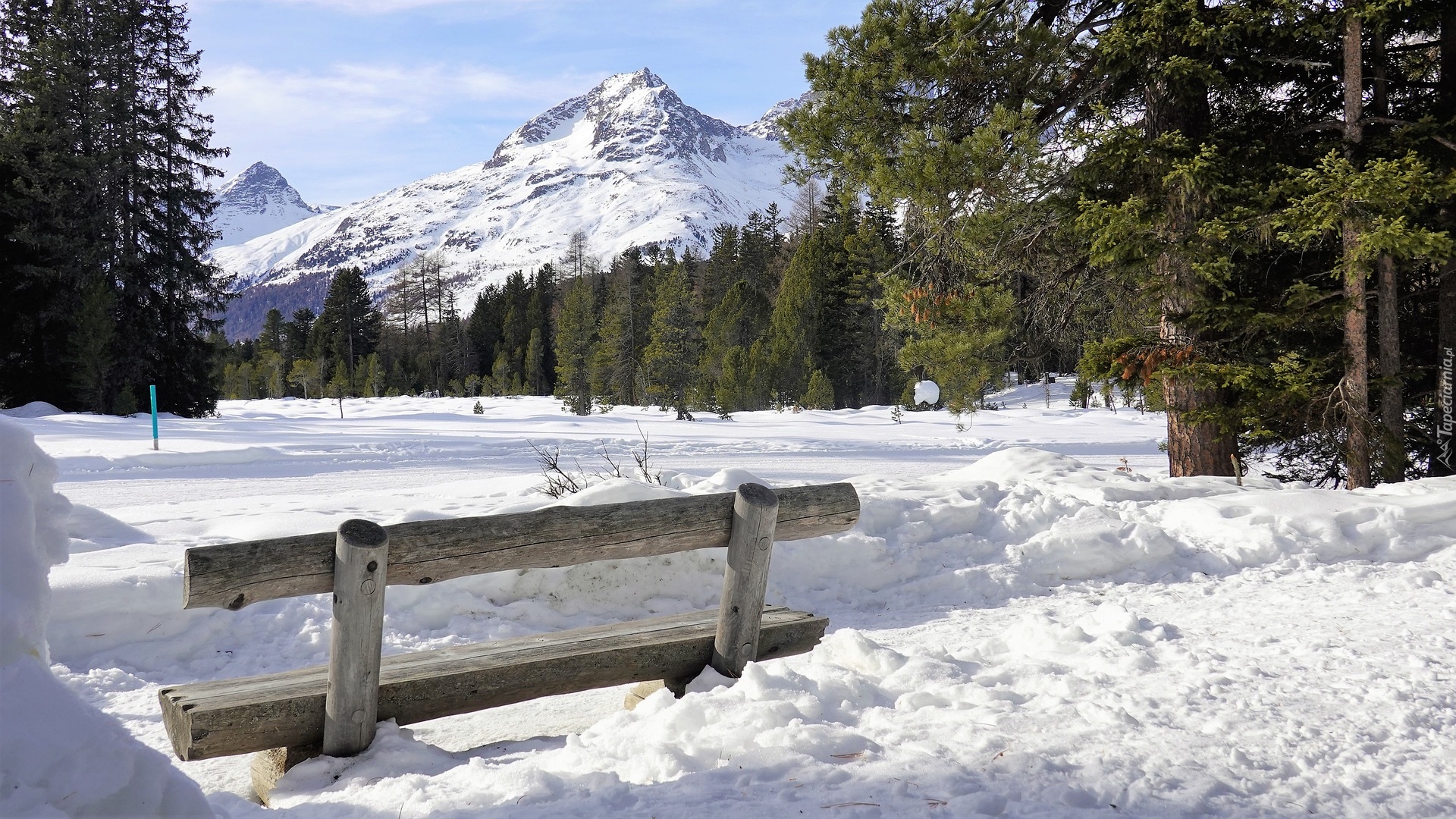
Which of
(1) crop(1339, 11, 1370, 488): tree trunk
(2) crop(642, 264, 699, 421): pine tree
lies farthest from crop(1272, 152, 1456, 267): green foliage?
(2) crop(642, 264, 699, 421): pine tree

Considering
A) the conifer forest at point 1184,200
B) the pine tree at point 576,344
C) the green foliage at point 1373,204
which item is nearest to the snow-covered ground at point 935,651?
the conifer forest at point 1184,200

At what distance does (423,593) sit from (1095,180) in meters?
6.96

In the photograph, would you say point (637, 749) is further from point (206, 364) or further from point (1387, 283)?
point (206, 364)

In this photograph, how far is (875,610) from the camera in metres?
6.79

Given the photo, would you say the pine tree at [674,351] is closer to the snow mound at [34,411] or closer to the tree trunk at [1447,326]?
the snow mound at [34,411]

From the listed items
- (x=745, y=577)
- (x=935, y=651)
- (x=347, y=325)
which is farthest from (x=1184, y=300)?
(x=347, y=325)

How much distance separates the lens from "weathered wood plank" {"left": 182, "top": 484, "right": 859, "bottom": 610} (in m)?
3.34

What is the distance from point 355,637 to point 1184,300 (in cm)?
805

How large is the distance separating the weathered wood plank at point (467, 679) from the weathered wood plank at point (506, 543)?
44 centimetres

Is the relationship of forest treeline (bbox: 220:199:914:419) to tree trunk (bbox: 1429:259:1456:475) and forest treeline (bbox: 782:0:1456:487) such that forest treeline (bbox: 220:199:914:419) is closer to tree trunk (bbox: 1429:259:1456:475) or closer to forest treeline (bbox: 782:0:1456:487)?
forest treeline (bbox: 782:0:1456:487)

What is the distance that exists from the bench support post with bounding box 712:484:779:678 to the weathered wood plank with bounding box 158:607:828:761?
0.39 feet

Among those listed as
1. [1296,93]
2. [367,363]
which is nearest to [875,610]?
[1296,93]

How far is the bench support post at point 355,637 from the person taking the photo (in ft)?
11.5

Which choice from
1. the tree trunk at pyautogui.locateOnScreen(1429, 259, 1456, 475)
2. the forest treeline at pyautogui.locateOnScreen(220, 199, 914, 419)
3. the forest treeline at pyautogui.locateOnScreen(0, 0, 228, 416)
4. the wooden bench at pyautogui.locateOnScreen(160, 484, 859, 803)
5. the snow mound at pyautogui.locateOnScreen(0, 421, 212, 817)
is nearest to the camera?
the snow mound at pyautogui.locateOnScreen(0, 421, 212, 817)
